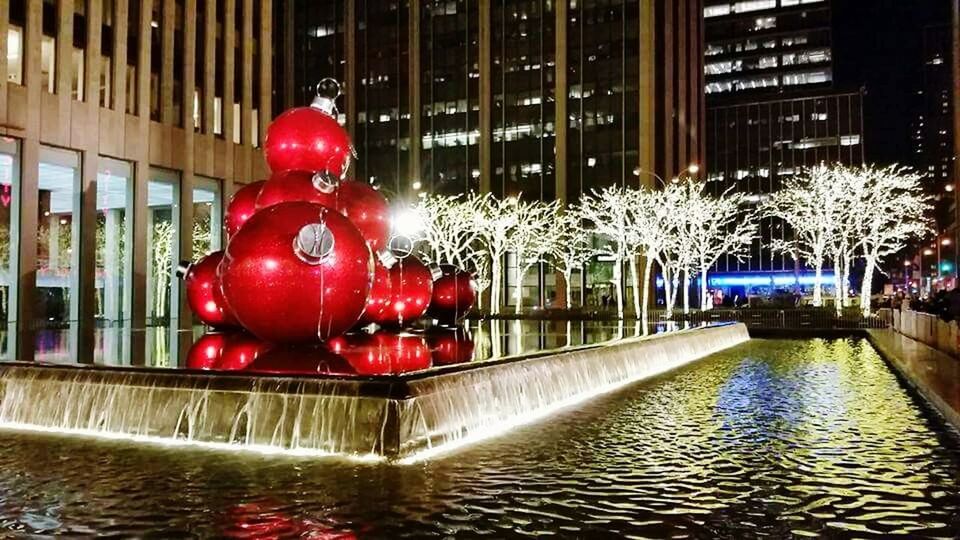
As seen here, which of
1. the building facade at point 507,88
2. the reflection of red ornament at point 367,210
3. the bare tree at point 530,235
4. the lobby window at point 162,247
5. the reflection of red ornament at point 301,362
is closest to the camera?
the reflection of red ornament at point 301,362

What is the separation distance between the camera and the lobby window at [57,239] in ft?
111

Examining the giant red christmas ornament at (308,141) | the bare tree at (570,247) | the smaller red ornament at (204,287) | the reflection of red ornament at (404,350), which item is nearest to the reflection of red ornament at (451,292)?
the reflection of red ornament at (404,350)

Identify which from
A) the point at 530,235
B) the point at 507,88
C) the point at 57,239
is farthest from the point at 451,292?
the point at 507,88

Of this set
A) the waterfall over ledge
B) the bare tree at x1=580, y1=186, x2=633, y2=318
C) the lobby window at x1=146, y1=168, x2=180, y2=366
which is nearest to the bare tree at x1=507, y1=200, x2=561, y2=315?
the bare tree at x1=580, y1=186, x2=633, y2=318

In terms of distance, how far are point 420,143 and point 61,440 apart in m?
66.7

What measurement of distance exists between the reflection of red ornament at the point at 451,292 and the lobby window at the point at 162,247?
14.0 m

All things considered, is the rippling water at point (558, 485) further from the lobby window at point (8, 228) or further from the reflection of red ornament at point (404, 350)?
the lobby window at point (8, 228)

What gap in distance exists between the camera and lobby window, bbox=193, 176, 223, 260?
4131 cm

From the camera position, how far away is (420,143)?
75.9 m

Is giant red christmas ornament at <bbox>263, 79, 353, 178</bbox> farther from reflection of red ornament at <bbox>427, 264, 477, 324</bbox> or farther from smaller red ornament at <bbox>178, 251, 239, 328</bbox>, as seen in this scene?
reflection of red ornament at <bbox>427, 264, 477, 324</bbox>

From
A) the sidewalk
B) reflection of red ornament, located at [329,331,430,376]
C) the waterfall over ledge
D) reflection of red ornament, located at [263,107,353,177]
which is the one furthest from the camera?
reflection of red ornament, located at [263,107,353,177]

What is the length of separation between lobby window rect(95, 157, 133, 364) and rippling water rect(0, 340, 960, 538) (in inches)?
1068

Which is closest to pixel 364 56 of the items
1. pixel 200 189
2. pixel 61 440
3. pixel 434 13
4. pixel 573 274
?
pixel 434 13

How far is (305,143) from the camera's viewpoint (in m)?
13.9
